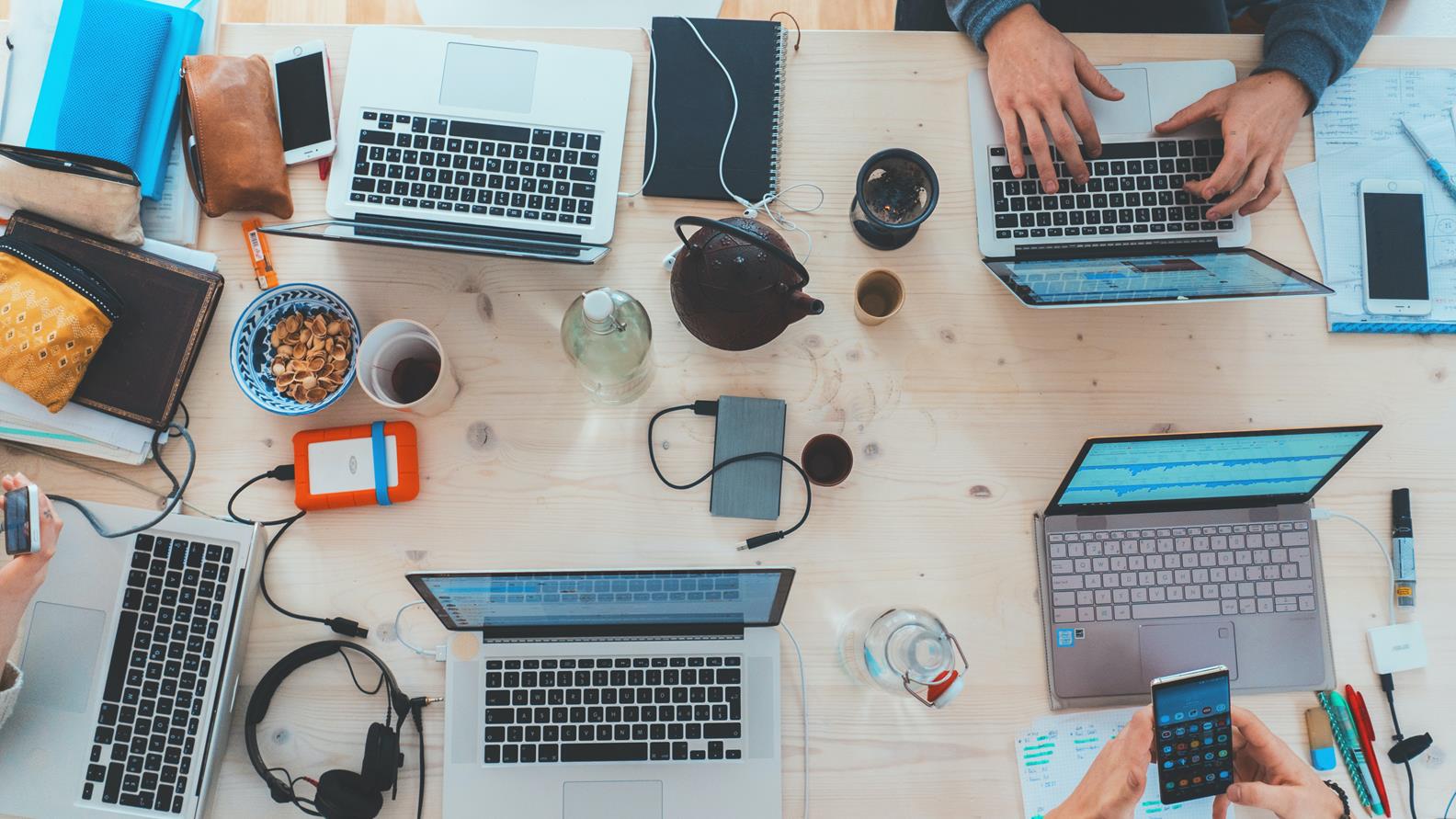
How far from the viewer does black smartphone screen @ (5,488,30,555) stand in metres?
0.86

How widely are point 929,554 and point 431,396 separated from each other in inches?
25.9

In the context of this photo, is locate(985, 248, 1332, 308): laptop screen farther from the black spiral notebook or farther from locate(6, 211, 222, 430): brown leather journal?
locate(6, 211, 222, 430): brown leather journal

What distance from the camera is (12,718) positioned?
924 millimetres

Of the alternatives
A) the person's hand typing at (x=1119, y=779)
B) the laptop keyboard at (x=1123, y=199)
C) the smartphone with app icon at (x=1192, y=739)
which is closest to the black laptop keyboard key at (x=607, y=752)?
the person's hand typing at (x=1119, y=779)

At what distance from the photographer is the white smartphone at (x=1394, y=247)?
1.09 meters

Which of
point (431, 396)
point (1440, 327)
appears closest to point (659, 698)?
point (431, 396)

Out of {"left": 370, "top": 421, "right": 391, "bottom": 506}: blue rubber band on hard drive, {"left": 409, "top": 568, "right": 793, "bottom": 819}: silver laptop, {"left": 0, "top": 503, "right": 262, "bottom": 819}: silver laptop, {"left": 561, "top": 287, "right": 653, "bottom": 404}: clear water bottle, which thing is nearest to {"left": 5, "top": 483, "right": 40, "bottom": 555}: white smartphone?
{"left": 0, "top": 503, "right": 262, "bottom": 819}: silver laptop

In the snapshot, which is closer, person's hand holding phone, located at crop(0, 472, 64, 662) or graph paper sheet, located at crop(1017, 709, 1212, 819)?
person's hand holding phone, located at crop(0, 472, 64, 662)

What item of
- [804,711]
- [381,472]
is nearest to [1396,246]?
[804,711]

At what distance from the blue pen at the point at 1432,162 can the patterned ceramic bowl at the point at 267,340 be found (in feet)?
4.71

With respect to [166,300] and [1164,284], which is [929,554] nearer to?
[1164,284]

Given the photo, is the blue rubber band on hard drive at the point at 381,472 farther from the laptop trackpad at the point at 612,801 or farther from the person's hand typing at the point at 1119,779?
the person's hand typing at the point at 1119,779

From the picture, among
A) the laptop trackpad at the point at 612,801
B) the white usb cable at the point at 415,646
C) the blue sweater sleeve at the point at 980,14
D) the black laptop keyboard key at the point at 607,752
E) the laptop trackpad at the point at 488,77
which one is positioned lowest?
the laptop trackpad at the point at 612,801

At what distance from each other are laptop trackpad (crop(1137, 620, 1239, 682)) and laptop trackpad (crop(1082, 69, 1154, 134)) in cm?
65
